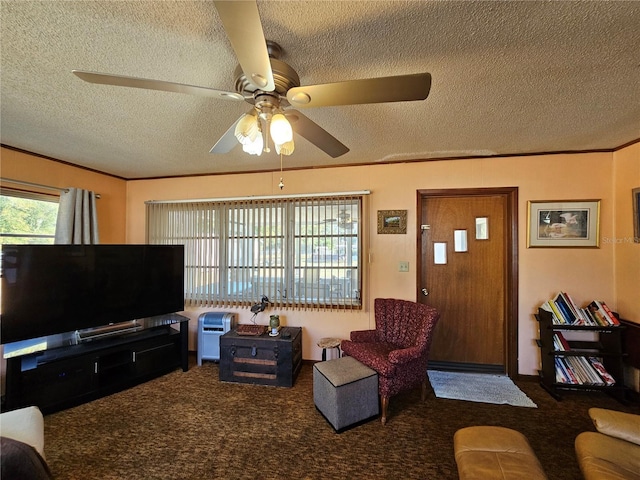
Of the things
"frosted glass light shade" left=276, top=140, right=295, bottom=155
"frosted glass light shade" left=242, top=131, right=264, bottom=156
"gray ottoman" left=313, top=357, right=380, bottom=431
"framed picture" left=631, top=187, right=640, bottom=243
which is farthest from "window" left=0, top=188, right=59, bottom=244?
"framed picture" left=631, top=187, right=640, bottom=243

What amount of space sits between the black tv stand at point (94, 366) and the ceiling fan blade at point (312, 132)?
260 centimetres

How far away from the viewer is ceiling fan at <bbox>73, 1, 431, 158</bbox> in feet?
2.73

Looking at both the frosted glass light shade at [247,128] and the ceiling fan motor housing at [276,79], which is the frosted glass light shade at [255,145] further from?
the ceiling fan motor housing at [276,79]

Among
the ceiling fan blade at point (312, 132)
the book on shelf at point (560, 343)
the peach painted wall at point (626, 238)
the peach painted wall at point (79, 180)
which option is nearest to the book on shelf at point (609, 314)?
the peach painted wall at point (626, 238)

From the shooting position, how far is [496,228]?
9.86 ft

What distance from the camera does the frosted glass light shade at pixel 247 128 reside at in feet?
4.08

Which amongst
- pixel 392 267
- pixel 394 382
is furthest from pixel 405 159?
pixel 394 382

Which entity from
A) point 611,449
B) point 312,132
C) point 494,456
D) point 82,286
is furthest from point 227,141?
point 611,449

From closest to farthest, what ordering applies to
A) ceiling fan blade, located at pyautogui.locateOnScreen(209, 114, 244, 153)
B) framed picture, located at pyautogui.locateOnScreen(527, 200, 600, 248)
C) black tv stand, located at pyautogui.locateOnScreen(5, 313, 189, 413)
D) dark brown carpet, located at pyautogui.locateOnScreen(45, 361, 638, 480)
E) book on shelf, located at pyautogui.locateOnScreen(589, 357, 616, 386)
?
1. ceiling fan blade, located at pyautogui.locateOnScreen(209, 114, 244, 153)
2. dark brown carpet, located at pyautogui.locateOnScreen(45, 361, 638, 480)
3. black tv stand, located at pyautogui.locateOnScreen(5, 313, 189, 413)
4. book on shelf, located at pyautogui.locateOnScreen(589, 357, 616, 386)
5. framed picture, located at pyautogui.locateOnScreen(527, 200, 600, 248)

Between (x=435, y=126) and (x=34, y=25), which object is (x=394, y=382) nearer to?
(x=435, y=126)

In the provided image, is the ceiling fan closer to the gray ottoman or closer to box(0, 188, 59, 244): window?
the gray ottoman

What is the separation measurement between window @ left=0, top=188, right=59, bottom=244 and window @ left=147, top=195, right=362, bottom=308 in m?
0.95

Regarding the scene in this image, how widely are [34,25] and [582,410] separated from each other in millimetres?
4453

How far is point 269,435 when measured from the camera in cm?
203
